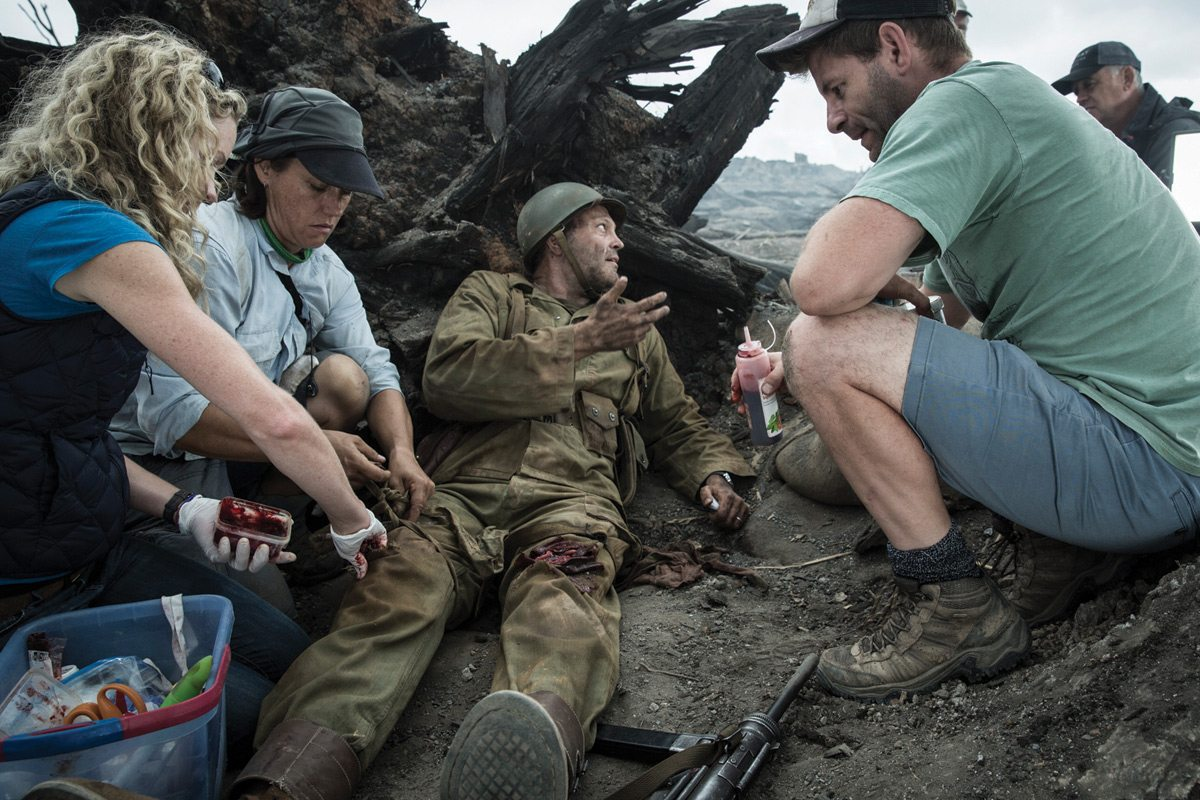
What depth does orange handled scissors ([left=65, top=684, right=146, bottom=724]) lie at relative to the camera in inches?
85.0

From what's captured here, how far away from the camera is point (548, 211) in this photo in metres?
4.60

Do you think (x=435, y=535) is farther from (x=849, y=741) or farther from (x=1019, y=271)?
(x=1019, y=271)

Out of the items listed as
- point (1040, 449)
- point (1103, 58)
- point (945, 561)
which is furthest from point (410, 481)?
point (1103, 58)

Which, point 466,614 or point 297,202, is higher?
point 297,202

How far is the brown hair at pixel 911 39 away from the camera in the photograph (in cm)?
253

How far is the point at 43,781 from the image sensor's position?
6.34 ft

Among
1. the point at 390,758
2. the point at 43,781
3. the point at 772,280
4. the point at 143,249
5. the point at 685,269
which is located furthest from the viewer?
the point at 772,280

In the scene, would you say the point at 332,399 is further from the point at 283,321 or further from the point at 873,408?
the point at 873,408

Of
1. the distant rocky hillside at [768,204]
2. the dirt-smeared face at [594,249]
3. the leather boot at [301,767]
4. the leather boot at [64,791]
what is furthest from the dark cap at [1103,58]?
A: the leather boot at [64,791]

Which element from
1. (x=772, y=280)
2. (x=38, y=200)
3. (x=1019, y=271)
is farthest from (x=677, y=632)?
(x=772, y=280)

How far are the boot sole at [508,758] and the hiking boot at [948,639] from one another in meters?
0.99

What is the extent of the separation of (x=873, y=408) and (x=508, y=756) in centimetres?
130

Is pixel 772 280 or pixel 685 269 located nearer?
pixel 685 269

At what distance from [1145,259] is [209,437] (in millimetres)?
2947
